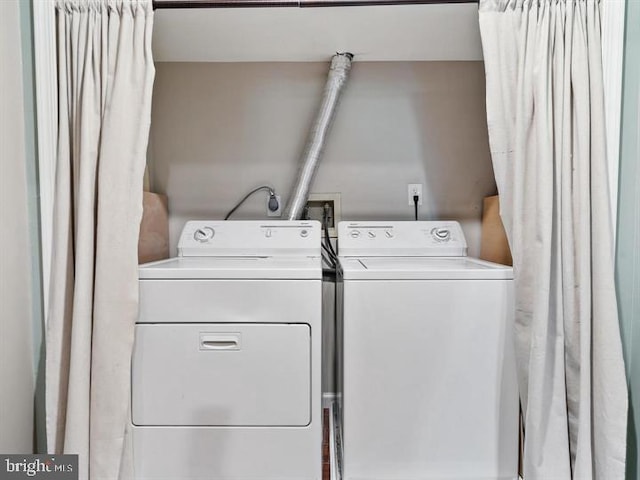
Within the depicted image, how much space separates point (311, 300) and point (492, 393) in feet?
2.17

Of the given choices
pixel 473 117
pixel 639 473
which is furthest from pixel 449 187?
pixel 639 473

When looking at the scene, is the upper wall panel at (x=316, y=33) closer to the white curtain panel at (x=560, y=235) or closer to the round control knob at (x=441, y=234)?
the white curtain panel at (x=560, y=235)

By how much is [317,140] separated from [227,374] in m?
1.18

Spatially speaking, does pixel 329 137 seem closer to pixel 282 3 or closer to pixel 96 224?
pixel 282 3

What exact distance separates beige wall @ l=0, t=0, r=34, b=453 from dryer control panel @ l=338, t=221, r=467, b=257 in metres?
1.22

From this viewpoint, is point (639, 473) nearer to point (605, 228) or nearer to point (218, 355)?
point (605, 228)

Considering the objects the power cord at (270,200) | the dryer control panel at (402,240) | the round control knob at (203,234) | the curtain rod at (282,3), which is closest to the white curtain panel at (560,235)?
the curtain rod at (282,3)

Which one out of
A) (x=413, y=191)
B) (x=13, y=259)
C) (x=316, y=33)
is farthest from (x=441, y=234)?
(x=13, y=259)

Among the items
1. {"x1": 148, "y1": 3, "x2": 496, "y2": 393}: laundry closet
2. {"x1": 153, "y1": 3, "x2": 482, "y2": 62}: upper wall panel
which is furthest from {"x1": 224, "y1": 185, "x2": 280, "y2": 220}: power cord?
{"x1": 153, "y1": 3, "x2": 482, "y2": 62}: upper wall panel

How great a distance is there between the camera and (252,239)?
174cm

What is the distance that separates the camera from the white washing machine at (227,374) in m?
1.21

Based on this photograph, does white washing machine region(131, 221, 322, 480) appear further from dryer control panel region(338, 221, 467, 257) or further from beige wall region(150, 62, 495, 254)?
beige wall region(150, 62, 495, 254)

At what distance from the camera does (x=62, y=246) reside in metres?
1.19

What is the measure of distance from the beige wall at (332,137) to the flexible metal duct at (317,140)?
0.33 ft
